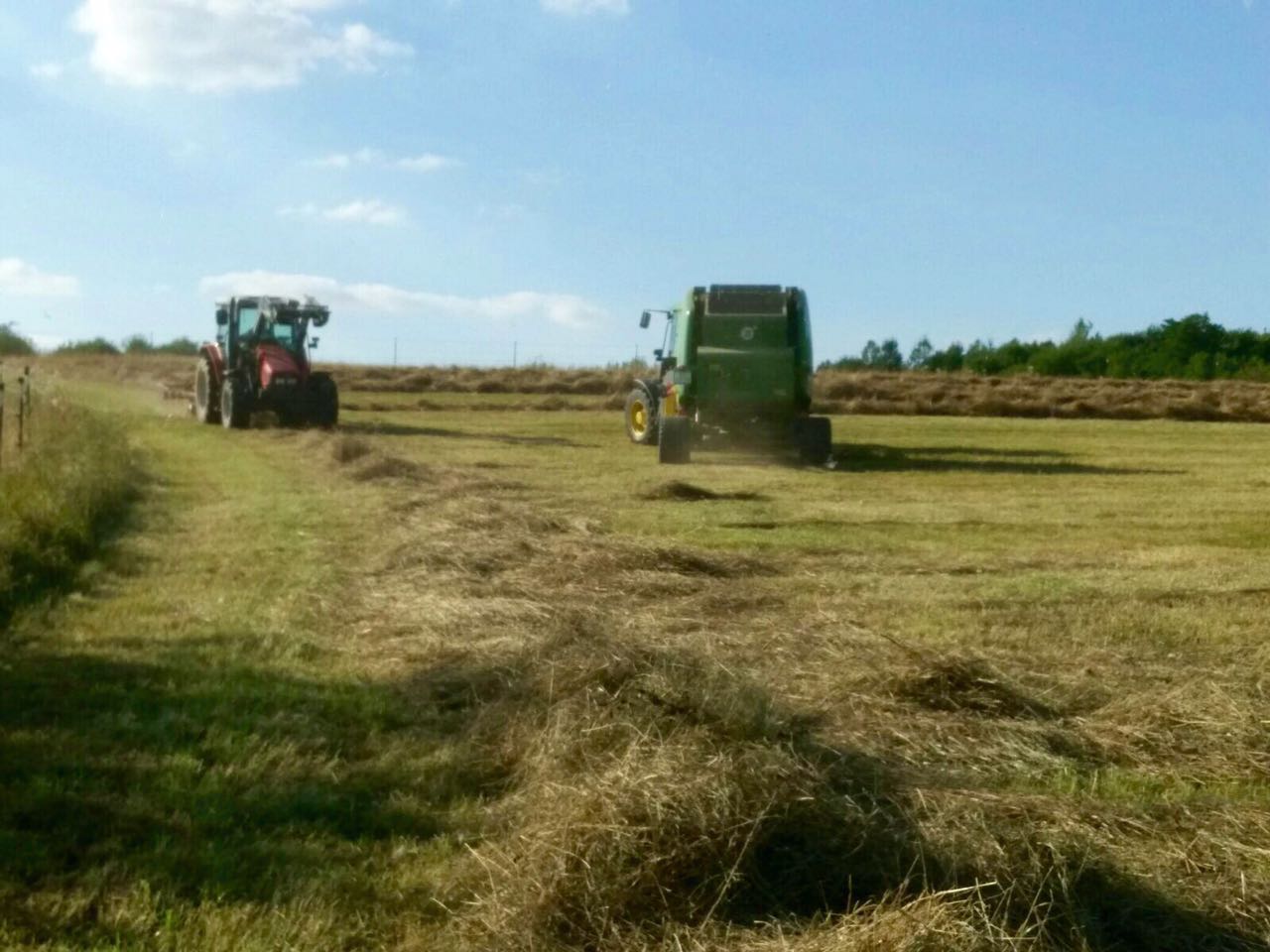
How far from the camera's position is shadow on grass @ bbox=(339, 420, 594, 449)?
79.4 feet

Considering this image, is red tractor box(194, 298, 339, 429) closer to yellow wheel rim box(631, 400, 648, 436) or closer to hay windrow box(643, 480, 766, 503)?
yellow wheel rim box(631, 400, 648, 436)

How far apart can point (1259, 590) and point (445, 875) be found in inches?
278

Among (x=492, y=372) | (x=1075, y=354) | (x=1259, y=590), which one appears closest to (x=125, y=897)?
(x=1259, y=590)

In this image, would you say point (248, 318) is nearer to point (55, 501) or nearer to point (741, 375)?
point (741, 375)

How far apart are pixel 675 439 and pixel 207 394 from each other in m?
10.1

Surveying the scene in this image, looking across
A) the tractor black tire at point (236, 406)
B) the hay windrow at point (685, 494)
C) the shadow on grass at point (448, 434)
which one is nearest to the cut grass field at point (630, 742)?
the hay windrow at point (685, 494)

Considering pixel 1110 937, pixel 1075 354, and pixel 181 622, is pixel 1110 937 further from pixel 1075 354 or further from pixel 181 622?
pixel 1075 354

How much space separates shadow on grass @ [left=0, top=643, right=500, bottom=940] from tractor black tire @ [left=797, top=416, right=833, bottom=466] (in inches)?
557

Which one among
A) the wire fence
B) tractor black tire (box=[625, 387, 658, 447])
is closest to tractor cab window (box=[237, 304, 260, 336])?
the wire fence

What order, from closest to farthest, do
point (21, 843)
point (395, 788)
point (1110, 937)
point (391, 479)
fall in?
point (1110, 937) → point (21, 843) → point (395, 788) → point (391, 479)

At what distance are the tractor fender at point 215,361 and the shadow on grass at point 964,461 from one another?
1049 centimetres

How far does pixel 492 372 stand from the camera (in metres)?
42.4

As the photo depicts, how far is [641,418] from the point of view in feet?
81.4

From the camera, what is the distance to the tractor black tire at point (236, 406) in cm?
2469
